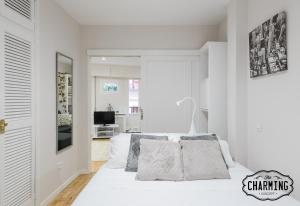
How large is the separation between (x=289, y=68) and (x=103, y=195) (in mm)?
1948

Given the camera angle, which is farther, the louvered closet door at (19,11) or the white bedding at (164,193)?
the louvered closet door at (19,11)

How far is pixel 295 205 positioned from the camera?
1.77m

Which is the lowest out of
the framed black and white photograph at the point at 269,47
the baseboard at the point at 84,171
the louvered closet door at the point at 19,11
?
the baseboard at the point at 84,171

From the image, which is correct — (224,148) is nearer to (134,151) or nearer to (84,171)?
(134,151)

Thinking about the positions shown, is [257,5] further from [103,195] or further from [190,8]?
[103,195]

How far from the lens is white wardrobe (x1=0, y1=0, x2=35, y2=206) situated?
2428 millimetres

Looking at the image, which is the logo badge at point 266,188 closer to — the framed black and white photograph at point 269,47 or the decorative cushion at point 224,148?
the decorative cushion at point 224,148

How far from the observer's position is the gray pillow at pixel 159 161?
2371 millimetres

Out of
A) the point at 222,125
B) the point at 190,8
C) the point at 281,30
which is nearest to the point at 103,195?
the point at 281,30

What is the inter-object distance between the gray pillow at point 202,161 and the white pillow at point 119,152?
64cm

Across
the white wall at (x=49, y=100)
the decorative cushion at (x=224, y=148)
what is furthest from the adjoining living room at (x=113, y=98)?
the decorative cushion at (x=224, y=148)

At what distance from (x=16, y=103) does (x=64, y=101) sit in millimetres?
1397

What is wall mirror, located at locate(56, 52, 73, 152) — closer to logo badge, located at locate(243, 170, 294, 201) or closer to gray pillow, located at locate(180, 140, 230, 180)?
gray pillow, located at locate(180, 140, 230, 180)

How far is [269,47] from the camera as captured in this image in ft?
8.82
